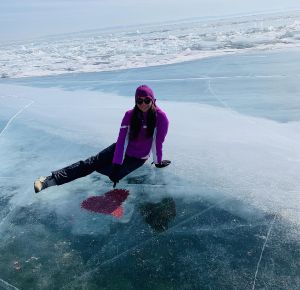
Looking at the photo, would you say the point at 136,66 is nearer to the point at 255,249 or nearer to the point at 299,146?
the point at 299,146

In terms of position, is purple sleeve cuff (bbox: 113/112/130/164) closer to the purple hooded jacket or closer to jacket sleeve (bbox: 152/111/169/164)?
the purple hooded jacket

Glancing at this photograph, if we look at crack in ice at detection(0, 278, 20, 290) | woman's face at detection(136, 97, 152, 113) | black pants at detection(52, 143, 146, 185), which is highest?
woman's face at detection(136, 97, 152, 113)

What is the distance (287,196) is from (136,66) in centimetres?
994

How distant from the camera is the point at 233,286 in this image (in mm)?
2434

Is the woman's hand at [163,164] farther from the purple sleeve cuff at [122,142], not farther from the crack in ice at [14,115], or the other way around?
the crack in ice at [14,115]

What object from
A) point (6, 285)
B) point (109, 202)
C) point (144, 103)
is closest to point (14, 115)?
point (144, 103)

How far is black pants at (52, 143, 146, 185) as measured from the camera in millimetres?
3920

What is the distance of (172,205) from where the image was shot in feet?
11.4

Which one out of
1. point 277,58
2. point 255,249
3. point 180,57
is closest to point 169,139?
point 255,249

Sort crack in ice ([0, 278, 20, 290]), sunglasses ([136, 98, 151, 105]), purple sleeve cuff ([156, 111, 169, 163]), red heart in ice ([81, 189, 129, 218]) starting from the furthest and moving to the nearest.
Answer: purple sleeve cuff ([156, 111, 169, 163]) → sunglasses ([136, 98, 151, 105]) → red heart in ice ([81, 189, 129, 218]) → crack in ice ([0, 278, 20, 290])

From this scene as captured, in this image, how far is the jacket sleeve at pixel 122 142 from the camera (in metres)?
3.98

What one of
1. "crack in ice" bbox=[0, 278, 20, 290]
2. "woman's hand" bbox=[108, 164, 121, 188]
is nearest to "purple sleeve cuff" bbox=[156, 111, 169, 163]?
"woman's hand" bbox=[108, 164, 121, 188]

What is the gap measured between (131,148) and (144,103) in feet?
1.95

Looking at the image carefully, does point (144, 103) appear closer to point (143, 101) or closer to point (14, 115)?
point (143, 101)
